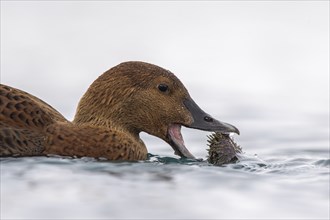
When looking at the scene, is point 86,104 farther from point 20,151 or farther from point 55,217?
point 55,217

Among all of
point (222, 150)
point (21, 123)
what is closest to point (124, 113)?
point (222, 150)

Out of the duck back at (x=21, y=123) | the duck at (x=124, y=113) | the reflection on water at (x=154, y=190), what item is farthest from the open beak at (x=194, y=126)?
the duck back at (x=21, y=123)

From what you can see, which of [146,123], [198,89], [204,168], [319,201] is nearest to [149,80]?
[146,123]

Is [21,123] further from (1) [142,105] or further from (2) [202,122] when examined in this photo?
(2) [202,122]

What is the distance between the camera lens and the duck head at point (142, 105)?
37.9 ft

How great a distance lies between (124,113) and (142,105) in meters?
0.18

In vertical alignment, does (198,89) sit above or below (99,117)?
above

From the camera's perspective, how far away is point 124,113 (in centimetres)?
1166

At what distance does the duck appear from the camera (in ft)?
35.8

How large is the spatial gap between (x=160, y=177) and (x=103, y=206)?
137cm

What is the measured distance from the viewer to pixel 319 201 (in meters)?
9.16

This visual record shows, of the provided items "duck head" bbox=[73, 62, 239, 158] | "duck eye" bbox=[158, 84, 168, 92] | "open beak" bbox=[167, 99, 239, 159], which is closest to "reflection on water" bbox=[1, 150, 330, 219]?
"open beak" bbox=[167, 99, 239, 159]

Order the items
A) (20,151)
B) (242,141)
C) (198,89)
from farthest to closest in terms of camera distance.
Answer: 1. (198,89)
2. (242,141)
3. (20,151)

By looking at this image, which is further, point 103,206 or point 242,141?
point 242,141
